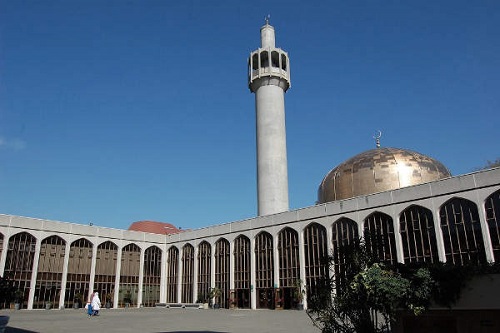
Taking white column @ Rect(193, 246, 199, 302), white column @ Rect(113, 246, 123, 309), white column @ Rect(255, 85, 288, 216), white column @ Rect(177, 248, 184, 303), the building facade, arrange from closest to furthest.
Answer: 1. the building facade
2. white column @ Rect(255, 85, 288, 216)
3. white column @ Rect(113, 246, 123, 309)
4. white column @ Rect(193, 246, 199, 302)
5. white column @ Rect(177, 248, 184, 303)

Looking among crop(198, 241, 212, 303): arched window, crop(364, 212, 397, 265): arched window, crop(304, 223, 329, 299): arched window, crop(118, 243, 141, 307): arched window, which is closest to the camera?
crop(364, 212, 397, 265): arched window

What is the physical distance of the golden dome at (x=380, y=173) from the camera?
37.9m

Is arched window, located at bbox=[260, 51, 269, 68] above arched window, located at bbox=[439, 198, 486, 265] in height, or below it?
above

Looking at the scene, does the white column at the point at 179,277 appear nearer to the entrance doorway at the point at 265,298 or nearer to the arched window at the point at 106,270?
the arched window at the point at 106,270

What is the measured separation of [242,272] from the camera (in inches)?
1692

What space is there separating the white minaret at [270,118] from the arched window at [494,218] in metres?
20.0

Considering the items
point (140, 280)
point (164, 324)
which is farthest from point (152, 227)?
point (164, 324)

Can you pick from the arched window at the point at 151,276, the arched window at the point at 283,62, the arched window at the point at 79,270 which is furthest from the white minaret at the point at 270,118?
the arched window at the point at 79,270

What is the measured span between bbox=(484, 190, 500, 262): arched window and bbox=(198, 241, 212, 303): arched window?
1093 inches

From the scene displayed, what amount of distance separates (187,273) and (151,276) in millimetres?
4849

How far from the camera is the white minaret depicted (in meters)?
44.2

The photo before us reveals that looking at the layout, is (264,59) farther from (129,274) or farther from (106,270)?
(106,270)

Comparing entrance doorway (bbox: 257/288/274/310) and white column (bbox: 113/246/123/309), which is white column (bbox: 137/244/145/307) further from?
entrance doorway (bbox: 257/288/274/310)

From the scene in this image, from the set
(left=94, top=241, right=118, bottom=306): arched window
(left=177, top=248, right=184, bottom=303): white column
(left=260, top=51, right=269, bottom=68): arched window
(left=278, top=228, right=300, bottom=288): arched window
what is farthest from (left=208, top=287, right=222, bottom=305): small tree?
(left=260, top=51, right=269, bottom=68): arched window
